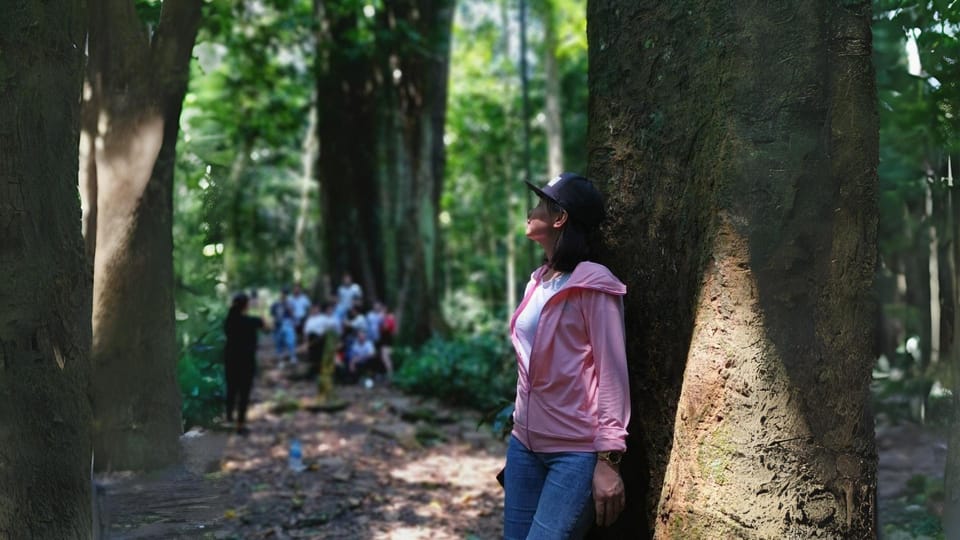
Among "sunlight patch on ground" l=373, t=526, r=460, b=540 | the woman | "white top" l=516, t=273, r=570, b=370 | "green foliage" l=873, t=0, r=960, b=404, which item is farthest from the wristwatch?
"sunlight patch on ground" l=373, t=526, r=460, b=540

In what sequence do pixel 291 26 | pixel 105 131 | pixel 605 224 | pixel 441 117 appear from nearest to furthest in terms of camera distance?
pixel 605 224 < pixel 105 131 < pixel 291 26 < pixel 441 117

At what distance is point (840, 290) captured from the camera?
108 inches

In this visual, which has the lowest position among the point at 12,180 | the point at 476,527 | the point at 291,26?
the point at 476,527

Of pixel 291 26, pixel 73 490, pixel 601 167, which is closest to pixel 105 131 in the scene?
pixel 73 490

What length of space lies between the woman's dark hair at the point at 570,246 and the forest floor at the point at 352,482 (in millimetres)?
2466

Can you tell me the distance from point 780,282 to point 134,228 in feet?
12.9

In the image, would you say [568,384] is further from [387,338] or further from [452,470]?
[387,338]

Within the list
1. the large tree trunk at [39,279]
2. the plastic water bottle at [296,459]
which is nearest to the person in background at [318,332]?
the plastic water bottle at [296,459]

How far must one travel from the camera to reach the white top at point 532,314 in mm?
3088

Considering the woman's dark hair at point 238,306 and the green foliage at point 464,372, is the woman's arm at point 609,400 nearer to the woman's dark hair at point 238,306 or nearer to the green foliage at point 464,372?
the woman's dark hair at point 238,306

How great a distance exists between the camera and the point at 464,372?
593 inches

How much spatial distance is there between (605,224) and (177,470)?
2.81m

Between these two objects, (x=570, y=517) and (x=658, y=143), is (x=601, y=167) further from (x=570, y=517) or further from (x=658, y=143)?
(x=570, y=517)

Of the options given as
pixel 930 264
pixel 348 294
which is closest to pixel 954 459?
pixel 930 264
